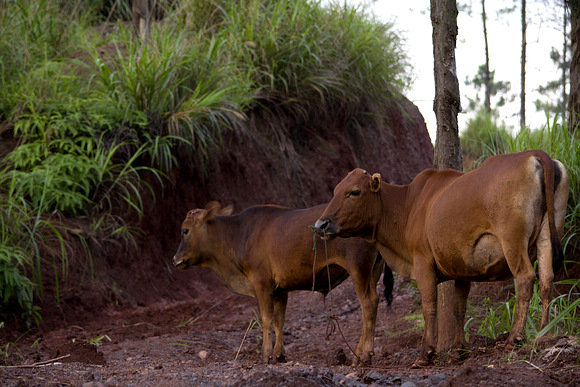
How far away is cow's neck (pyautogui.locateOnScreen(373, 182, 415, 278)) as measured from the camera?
17.0 feet

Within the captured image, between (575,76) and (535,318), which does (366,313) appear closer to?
(535,318)

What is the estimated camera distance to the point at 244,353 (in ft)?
21.9

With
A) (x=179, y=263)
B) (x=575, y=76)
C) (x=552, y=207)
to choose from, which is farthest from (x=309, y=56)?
(x=552, y=207)

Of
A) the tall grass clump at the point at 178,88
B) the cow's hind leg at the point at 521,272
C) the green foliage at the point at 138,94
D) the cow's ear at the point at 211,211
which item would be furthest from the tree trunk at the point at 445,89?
the tall grass clump at the point at 178,88

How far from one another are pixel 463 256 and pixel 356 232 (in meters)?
0.94

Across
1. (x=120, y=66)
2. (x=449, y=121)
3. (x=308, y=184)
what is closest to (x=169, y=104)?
(x=120, y=66)

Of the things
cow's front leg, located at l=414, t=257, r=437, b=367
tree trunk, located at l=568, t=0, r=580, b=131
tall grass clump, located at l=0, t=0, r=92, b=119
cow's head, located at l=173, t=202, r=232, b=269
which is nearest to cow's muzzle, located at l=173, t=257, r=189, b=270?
cow's head, located at l=173, t=202, r=232, b=269

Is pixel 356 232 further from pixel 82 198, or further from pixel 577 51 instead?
pixel 82 198

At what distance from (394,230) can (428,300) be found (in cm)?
63

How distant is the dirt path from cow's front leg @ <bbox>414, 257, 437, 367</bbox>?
0.48ft

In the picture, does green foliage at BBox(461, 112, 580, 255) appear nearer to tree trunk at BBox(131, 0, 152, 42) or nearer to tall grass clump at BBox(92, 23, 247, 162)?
tall grass clump at BBox(92, 23, 247, 162)

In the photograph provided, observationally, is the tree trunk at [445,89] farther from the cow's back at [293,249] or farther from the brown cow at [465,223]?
the cow's back at [293,249]

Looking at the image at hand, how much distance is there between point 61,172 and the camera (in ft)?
28.3

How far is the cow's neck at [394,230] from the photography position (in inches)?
204
